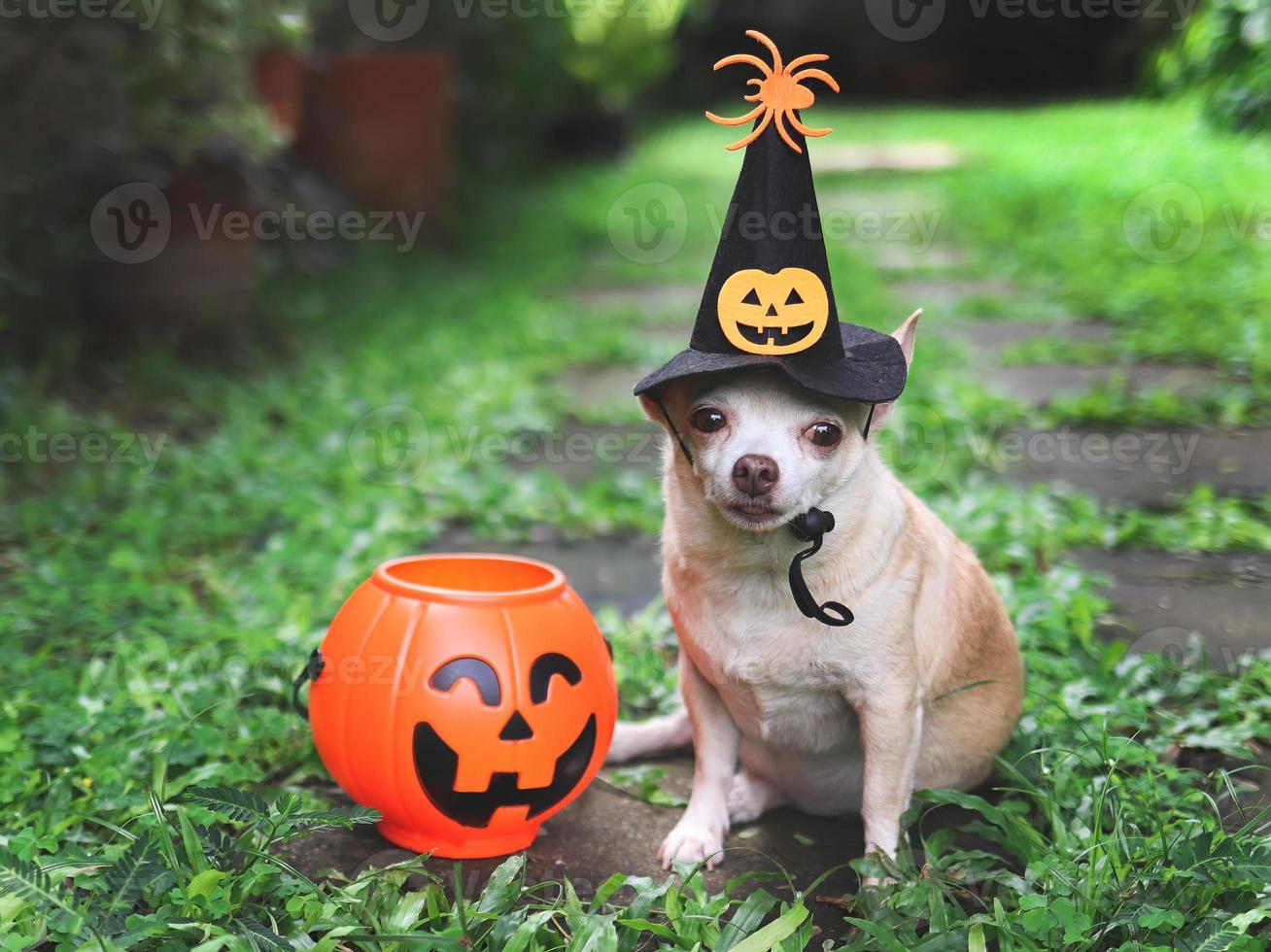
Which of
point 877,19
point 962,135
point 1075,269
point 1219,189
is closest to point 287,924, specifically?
point 1075,269

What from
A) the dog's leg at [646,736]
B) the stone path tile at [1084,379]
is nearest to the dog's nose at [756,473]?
the dog's leg at [646,736]

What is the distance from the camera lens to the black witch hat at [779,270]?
2.06 metres

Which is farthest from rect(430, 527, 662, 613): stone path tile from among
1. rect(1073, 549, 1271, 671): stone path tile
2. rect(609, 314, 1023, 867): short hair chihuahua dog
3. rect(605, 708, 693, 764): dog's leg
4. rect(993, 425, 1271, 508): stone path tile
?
rect(993, 425, 1271, 508): stone path tile

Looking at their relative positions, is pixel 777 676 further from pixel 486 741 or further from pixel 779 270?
pixel 779 270

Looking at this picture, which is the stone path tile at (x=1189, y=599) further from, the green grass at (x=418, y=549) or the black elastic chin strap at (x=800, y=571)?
the black elastic chin strap at (x=800, y=571)

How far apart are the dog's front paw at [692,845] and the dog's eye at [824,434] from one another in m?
0.84

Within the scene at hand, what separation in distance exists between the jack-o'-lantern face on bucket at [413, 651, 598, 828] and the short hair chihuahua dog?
311 millimetres

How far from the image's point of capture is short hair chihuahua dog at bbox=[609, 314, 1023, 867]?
7.06ft

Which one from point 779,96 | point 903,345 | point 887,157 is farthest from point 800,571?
point 887,157

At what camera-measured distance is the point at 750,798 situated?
2600 millimetres

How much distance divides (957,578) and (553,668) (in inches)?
34.0

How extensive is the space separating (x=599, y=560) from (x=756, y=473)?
6.83 feet

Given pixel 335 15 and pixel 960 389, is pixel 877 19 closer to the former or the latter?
pixel 335 15

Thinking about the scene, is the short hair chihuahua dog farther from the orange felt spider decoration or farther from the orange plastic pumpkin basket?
the orange felt spider decoration
